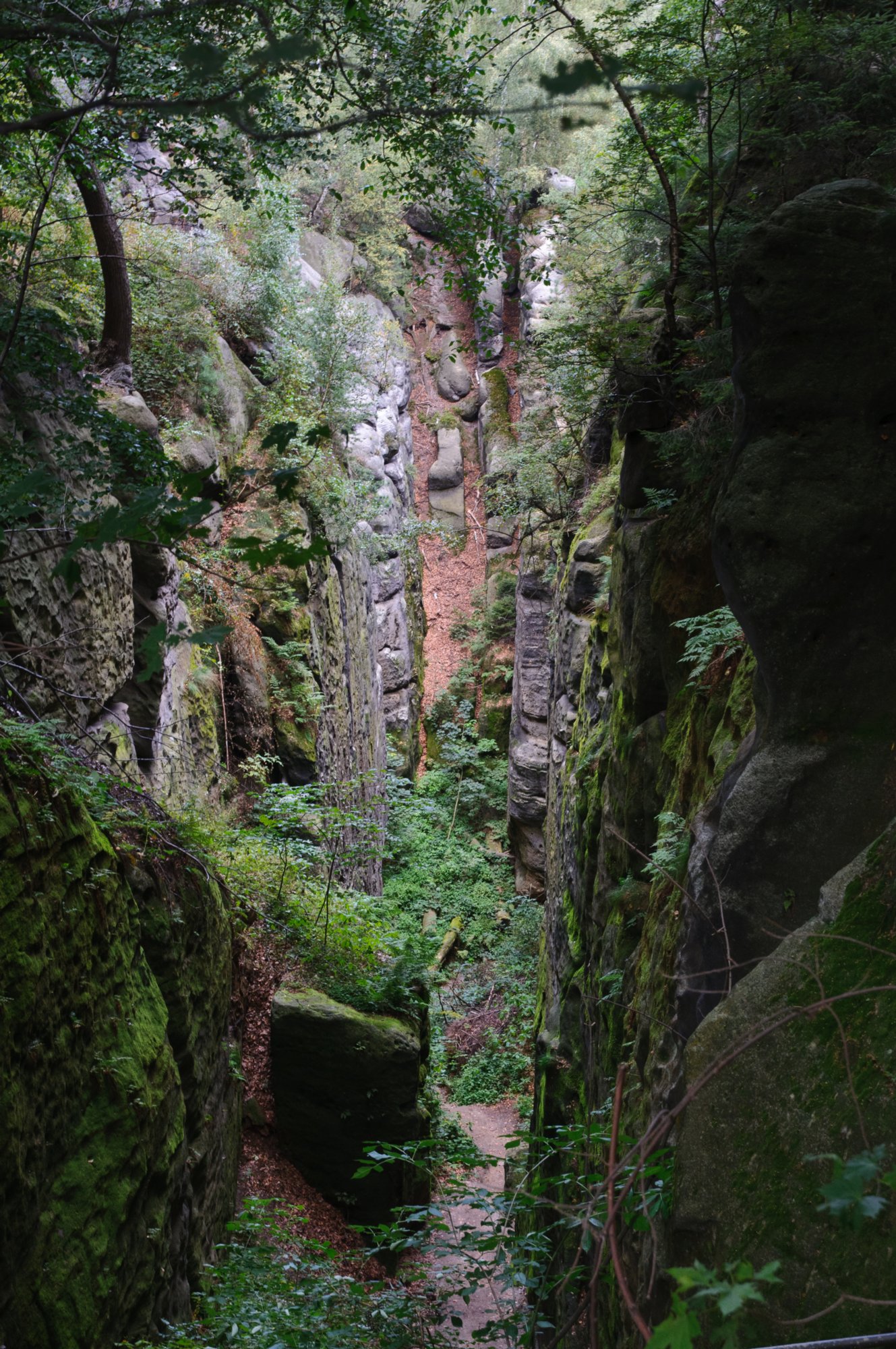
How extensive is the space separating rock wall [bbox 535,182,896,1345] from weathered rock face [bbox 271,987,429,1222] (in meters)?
2.73

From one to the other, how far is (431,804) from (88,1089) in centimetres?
783

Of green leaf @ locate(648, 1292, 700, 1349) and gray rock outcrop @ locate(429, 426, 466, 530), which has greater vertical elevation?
gray rock outcrop @ locate(429, 426, 466, 530)

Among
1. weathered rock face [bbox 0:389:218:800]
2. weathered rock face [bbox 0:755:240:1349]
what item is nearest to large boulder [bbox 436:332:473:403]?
weathered rock face [bbox 0:389:218:800]

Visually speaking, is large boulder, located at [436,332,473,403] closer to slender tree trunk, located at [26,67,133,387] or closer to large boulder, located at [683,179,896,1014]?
slender tree trunk, located at [26,67,133,387]

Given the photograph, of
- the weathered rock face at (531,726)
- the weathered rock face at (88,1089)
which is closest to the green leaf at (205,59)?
the weathered rock face at (88,1089)

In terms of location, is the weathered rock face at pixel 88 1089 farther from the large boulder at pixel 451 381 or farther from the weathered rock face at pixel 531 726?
the large boulder at pixel 451 381

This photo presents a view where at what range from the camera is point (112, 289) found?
8.31m

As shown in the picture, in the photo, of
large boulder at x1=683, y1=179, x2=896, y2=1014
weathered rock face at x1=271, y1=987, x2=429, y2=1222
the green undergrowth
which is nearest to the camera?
large boulder at x1=683, y1=179, x2=896, y2=1014

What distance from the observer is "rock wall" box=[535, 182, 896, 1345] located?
2422 millimetres

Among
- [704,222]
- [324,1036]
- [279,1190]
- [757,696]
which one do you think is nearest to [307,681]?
[324,1036]

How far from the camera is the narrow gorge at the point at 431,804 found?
8.14 feet

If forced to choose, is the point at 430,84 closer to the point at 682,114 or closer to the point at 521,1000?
the point at 682,114

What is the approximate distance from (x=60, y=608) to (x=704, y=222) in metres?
6.33

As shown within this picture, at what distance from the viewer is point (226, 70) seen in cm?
532
